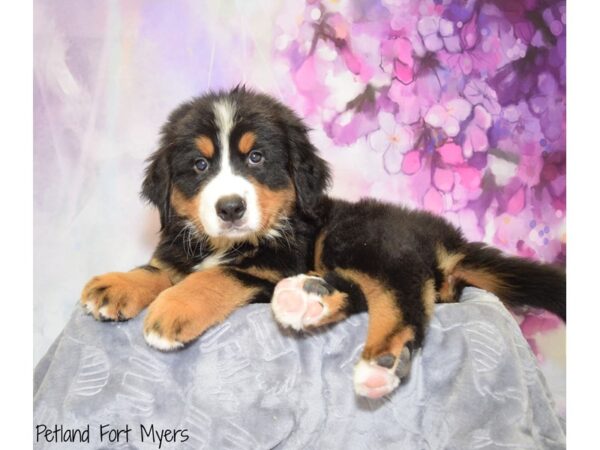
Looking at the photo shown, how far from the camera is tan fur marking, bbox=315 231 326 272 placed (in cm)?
255

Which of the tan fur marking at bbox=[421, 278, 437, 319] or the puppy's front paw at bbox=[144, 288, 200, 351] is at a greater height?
the tan fur marking at bbox=[421, 278, 437, 319]

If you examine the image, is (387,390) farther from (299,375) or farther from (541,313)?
(541,313)

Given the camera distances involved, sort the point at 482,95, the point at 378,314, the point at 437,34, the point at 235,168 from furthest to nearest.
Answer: the point at 482,95 < the point at 437,34 < the point at 235,168 < the point at 378,314

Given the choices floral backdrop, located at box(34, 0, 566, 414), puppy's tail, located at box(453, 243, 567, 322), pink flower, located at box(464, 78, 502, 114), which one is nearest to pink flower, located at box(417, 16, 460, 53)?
floral backdrop, located at box(34, 0, 566, 414)

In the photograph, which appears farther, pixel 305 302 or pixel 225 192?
pixel 225 192

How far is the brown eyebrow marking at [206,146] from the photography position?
243 cm

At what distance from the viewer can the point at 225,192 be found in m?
2.28

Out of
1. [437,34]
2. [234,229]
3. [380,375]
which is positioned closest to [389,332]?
[380,375]

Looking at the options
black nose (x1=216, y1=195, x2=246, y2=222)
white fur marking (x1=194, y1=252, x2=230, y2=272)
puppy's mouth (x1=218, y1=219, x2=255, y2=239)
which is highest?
black nose (x1=216, y1=195, x2=246, y2=222)

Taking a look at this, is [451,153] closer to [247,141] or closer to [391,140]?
[391,140]

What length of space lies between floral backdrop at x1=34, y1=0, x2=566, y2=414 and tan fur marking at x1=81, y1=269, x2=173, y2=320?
0.38 meters

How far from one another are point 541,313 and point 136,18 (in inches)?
81.3

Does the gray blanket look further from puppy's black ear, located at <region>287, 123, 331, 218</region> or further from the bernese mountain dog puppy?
puppy's black ear, located at <region>287, 123, 331, 218</region>

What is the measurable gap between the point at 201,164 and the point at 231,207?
0.31m
